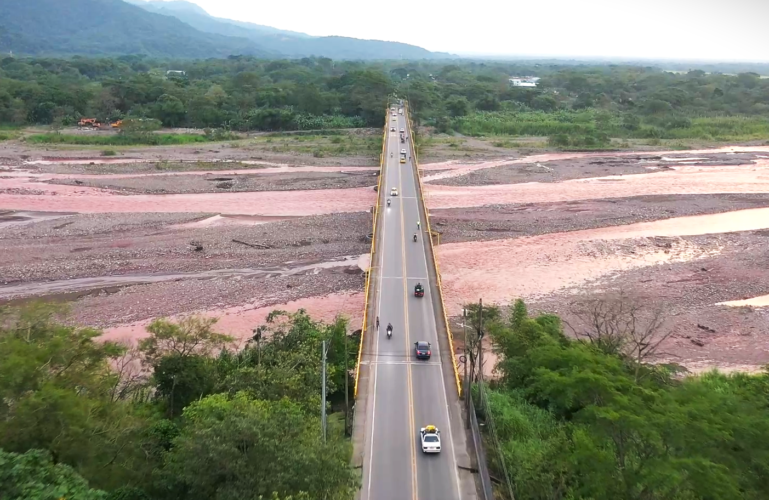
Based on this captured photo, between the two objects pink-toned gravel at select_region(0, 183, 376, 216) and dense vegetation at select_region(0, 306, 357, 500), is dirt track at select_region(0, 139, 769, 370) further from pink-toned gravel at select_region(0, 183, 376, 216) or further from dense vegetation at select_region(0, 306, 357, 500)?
dense vegetation at select_region(0, 306, 357, 500)

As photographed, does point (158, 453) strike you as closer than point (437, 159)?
Yes

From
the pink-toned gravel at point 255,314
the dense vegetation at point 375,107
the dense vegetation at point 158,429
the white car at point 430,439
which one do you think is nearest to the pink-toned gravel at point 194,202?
the pink-toned gravel at point 255,314

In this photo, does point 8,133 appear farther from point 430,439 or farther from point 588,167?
point 430,439

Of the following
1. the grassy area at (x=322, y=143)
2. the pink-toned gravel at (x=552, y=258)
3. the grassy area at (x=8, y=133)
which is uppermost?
the grassy area at (x=8, y=133)

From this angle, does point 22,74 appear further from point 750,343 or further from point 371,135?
point 750,343

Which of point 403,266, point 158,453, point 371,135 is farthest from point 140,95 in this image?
point 158,453

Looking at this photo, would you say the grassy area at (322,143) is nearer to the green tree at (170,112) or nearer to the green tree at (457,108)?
the green tree at (170,112)
